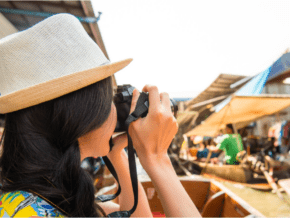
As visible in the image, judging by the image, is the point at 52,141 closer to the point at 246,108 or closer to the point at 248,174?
the point at 248,174

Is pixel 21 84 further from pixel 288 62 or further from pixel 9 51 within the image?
pixel 288 62

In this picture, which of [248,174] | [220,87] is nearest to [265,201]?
[248,174]

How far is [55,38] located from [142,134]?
44 centimetres

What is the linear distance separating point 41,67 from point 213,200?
1578 millimetres

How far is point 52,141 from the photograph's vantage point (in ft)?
2.11

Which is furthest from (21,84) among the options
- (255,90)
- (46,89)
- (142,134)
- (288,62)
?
(288,62)

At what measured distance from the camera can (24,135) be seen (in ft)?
2.01

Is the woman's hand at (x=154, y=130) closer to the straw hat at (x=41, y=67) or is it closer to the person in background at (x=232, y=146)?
the straw hat at (x=41, y=67)

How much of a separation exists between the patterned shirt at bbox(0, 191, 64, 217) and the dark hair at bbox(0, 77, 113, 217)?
35 millimetres

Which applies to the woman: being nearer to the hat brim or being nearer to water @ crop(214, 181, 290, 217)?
the hat brim

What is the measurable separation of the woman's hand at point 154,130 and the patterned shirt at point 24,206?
318 mm

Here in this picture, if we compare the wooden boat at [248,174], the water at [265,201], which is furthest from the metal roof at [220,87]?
the water at [265,201]

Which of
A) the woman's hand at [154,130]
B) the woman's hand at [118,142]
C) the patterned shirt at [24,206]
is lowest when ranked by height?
the woman's hand at [118,142]

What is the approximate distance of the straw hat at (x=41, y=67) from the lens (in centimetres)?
56
